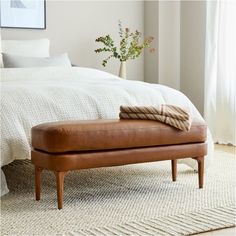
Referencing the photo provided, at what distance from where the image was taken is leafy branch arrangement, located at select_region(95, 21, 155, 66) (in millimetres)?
5535

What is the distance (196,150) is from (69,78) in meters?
1.32

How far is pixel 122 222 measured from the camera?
2.56 m

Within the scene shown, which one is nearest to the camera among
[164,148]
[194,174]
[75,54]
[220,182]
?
[164,148]

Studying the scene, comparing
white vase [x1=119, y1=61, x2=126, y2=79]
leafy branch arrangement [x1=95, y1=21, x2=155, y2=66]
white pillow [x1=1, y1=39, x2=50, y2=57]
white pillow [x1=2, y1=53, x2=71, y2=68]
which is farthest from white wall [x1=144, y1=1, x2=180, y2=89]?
white pillow [x1=2, y1=53, x2=71, y2=68]

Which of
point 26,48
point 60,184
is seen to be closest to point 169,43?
point 26,48

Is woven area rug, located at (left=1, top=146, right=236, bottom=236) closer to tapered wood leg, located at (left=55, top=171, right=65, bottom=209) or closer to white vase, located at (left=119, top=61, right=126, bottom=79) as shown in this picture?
tapered wood leg, located at (left=55, top=171, right=65, bottom=209)

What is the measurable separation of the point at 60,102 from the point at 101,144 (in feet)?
1.68

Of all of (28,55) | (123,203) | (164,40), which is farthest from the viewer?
(164,40)

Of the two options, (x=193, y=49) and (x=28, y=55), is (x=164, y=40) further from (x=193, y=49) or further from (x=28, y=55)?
(x=28, y=55)

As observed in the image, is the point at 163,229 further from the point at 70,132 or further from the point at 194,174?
the point at 194,174

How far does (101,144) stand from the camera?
2818 mm

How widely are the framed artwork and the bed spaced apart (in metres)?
1.78

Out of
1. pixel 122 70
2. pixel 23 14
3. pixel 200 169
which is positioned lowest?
pixel 200 169

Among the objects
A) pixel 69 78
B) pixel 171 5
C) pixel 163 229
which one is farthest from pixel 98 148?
pixel 171 5
